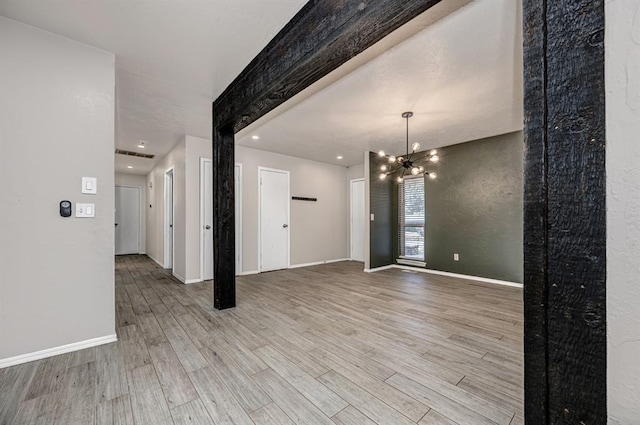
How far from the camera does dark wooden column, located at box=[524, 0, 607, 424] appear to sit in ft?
2.43

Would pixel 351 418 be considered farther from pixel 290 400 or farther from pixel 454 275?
pixel 454 275

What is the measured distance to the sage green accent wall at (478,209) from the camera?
421 centimetres

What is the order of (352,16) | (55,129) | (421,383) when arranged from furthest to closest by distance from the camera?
1. (55,129)
2. (421,383)
3. (352,16)

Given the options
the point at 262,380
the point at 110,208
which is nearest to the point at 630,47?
the point at 262,380

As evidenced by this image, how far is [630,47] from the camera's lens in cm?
69

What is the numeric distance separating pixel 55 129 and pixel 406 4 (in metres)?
2.62

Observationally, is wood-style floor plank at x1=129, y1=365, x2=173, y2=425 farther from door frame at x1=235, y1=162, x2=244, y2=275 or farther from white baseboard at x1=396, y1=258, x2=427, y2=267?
white baseboard at x1=396, y1=258, x2=427, y2=267

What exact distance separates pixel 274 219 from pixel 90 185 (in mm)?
3424

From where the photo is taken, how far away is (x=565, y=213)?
79 centimetres

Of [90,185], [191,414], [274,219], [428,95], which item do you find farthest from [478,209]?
[90,185]

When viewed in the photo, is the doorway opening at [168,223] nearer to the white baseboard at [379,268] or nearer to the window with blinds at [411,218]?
the white baseboard at [379,268]

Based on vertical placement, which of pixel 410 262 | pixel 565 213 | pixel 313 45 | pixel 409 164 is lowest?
pixel 410 262

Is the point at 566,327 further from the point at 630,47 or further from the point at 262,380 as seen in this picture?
the point at 262,380

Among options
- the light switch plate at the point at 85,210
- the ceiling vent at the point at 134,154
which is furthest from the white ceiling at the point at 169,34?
the ceiling vent at the point at 134,154
